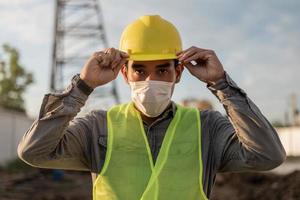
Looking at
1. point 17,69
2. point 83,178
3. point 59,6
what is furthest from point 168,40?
point 17,69

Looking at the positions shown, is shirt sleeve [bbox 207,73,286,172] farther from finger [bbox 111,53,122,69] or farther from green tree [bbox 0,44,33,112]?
green tree [bbox 0,44,33,112]

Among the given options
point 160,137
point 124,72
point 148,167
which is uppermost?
point 124,72

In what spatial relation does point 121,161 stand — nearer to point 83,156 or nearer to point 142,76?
point 83,156

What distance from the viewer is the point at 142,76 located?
322 cm

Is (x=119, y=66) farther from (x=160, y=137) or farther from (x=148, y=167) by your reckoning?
(x=148, y=167)

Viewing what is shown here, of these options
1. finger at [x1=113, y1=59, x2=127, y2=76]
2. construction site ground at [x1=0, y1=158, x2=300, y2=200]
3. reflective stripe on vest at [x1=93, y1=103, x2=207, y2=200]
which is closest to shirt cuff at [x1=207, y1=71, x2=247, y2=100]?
reflective stripe on vest at [x1=93, y1=103, x2=207, y2=200]

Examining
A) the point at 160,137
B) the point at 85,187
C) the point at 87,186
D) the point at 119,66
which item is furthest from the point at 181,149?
the point at 87,186

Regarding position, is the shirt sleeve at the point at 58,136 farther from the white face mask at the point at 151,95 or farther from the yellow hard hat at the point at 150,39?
the yellow hard hat at the point at 150,39

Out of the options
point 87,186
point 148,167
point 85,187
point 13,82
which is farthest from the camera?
point 13,82

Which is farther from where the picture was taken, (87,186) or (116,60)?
(87,186)

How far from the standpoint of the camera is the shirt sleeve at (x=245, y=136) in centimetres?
300

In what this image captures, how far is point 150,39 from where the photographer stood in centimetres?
330

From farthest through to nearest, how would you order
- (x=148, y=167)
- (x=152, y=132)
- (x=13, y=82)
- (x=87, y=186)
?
(x=13, y=82), (x=87, y=186), (x=152, y=132), (x=148, y=167)

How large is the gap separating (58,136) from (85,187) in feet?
60.0
